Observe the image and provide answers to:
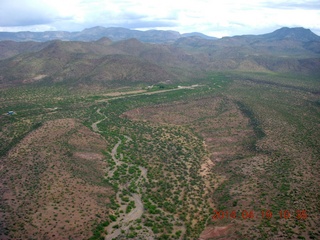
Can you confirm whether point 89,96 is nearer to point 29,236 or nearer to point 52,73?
point 52,73

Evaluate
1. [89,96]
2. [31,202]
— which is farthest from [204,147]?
[89,96]

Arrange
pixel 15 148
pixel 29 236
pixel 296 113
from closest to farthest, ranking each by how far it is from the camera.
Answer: pixel 29 236 < pixel 15 148 < pixel 296 113
